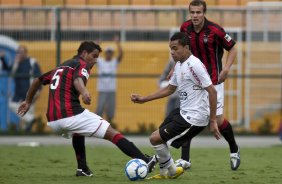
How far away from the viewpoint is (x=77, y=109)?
36.1ft

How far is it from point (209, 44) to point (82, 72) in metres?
2.08

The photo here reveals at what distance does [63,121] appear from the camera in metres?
10.9

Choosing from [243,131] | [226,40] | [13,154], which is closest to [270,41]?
[243,131]

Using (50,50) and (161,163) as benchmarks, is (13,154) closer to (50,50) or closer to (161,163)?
(161,163)

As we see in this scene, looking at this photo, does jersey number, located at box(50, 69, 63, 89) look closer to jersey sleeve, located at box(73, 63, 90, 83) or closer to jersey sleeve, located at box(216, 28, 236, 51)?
jersey sleeve, located at box(73, 63, 90, 83)

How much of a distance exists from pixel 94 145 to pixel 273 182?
812 cm

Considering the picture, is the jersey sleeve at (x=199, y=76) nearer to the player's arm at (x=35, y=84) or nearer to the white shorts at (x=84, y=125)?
the white shorts at (x=84, y=125)

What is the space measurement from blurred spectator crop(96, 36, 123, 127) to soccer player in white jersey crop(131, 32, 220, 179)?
10.8 m

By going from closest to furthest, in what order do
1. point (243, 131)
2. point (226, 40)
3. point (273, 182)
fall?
1. point (273, 182)
2. point (226, 40)
3. point (243, 131)

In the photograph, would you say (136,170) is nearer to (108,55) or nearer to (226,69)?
(226,69)

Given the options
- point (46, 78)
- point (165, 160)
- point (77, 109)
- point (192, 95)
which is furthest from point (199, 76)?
point (46, 78)

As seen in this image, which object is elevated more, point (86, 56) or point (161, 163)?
point (86, 56)

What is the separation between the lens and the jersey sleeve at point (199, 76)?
1070cm

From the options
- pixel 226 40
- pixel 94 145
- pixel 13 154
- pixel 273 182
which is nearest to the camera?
pixel 273 182
